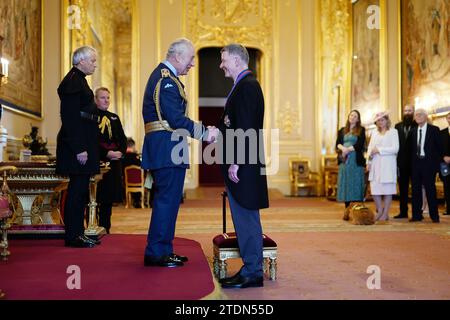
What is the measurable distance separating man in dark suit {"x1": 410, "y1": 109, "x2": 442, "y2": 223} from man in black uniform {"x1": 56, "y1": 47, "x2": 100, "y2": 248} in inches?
194

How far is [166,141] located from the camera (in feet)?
12.2

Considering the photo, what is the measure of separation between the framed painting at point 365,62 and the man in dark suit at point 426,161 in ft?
17.4

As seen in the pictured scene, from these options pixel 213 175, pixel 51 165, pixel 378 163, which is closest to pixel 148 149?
pixel 51 165

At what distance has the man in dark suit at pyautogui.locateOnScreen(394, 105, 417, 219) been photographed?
802 cm

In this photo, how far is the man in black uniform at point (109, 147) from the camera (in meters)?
5.28

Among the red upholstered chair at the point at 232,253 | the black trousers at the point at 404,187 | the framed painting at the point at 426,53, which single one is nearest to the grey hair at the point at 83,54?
the red upholstered chair at the point at 232,253

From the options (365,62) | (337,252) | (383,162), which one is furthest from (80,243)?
(365,62)

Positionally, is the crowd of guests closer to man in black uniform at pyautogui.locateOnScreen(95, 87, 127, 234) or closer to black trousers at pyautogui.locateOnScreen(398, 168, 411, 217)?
black trousers at pyautogui.locateOnScreen(398, 168, 411, 217)

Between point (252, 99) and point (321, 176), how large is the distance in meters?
10.7

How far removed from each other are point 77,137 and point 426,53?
8.78m

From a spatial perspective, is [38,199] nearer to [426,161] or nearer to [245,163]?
[245,163]

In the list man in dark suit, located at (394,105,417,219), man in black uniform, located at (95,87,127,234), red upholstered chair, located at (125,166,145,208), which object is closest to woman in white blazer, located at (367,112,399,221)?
man in dark suit, located at (394,105,417,219)

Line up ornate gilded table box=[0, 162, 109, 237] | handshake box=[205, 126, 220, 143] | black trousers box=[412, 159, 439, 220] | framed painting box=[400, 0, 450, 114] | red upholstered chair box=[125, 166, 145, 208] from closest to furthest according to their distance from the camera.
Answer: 1. handshake box=[205, 126, 220, 143]
2. ornate gilded table box=[0, 162, 109, 237]
3. black trousers box=[412, 159, 439, 220]
4. framed painting box=[400, 0, 450, 114]
5. red upholstered chair box=[125, 166, 145, 208]

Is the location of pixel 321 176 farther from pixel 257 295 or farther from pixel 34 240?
pixel 257 295
